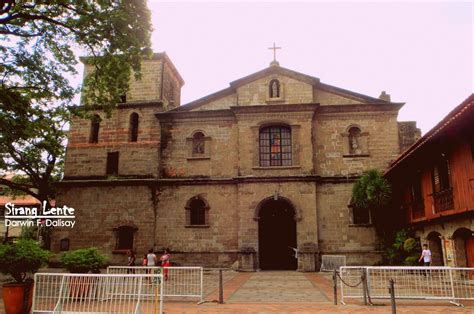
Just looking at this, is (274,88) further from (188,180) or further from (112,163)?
(112,163)

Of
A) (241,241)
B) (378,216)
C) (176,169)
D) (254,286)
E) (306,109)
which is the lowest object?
(254,286)

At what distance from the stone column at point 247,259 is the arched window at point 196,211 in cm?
291

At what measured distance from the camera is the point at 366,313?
28.6 ft

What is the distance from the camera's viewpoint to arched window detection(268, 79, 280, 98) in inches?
882

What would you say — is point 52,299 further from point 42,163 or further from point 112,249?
point 42,163

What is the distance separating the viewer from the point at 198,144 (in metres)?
22.7

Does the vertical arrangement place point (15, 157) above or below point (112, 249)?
above

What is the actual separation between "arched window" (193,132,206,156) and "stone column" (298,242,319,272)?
7.98 m

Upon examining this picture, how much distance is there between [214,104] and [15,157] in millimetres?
13768

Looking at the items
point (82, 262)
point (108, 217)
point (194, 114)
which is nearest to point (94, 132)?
point (108, 217)

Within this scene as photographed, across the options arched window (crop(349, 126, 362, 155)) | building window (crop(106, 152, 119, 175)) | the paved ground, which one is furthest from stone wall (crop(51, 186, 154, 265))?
arched window (crop(349, 126, 362, 155))

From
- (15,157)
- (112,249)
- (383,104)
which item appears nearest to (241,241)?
(112,249)

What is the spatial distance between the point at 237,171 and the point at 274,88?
5.43 m

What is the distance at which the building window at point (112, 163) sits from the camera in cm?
2278
